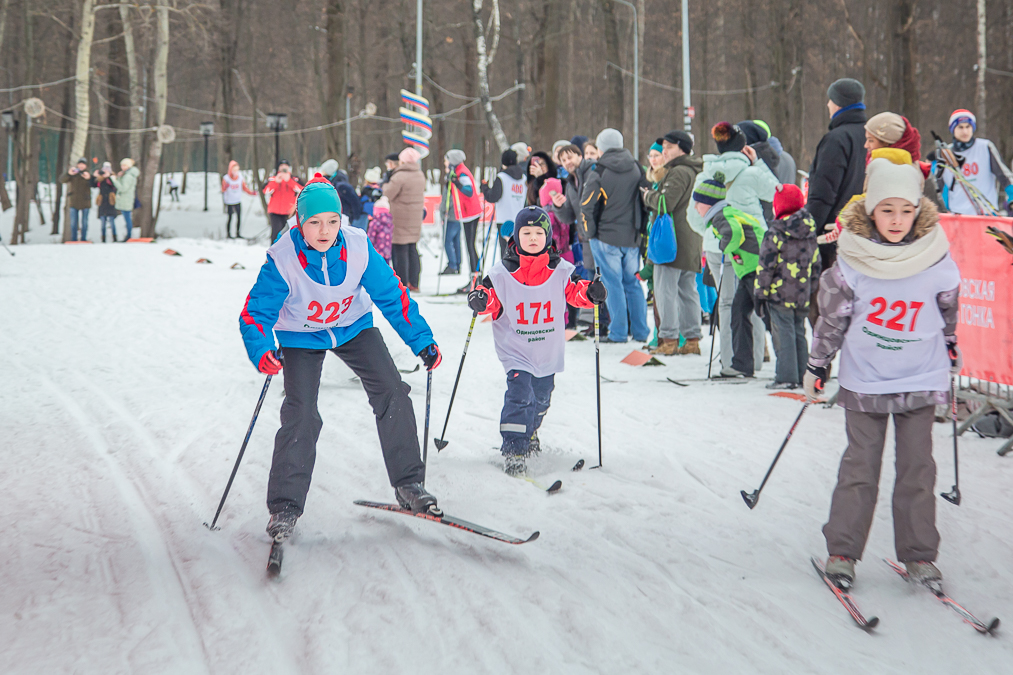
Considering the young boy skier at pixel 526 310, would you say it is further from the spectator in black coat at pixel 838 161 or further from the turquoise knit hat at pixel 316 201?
the spectator in black coat at pixel 838 161

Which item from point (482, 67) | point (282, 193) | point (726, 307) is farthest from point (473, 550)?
point (482, 67)

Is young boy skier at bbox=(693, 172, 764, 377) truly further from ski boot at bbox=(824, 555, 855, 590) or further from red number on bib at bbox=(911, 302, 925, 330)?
ski boot at bbox=(824, 555, 855, 590)

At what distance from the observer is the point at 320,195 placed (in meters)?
3.88

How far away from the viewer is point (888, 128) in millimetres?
5629

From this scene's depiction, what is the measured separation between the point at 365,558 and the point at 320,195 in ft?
5.30

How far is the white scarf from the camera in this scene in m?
3.37

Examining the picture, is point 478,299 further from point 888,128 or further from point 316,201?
point 888,128

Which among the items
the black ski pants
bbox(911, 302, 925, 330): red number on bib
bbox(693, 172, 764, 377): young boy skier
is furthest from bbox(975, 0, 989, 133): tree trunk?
the black ski pants

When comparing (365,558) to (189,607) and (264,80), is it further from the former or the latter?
(264,80)

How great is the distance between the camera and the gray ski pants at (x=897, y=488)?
3.48 m

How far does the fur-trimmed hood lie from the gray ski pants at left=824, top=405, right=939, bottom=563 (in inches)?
27.4

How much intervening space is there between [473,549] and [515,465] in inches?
45.8

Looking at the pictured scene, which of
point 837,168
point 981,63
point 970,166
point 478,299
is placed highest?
point 981,63

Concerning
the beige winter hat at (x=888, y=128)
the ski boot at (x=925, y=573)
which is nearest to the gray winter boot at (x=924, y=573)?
the ski boot at (x=925, y=573)
